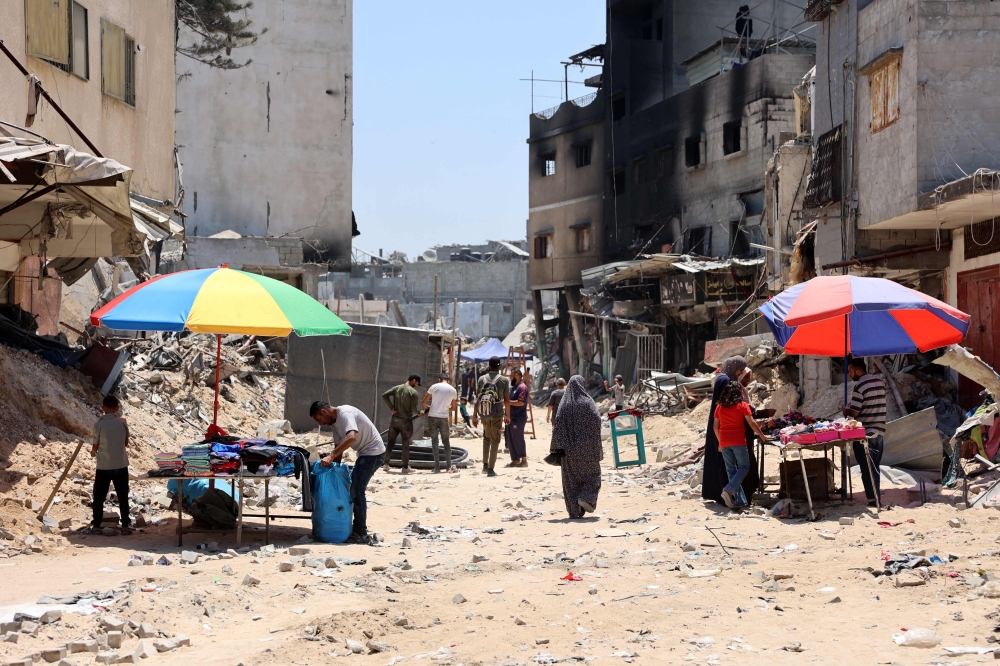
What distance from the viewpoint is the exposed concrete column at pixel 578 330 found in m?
40.6

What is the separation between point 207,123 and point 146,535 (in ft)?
98.7

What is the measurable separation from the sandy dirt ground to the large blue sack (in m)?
0.26

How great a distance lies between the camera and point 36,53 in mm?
13516

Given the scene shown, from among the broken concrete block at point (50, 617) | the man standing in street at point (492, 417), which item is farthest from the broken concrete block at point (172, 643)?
the man standing in street at point (492, 417)

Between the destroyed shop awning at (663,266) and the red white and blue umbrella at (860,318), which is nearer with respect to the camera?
the red white and blue umbrella at (860,318)

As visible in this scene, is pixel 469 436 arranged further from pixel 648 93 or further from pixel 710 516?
pixel 648 93

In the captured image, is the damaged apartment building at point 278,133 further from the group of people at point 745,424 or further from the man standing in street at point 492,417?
the group of people at point 745,424

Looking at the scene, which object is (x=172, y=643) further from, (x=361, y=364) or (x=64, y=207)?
(x=361, y=364)

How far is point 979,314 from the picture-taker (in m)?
15.2

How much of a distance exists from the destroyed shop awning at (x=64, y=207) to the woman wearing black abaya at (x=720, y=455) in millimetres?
6240

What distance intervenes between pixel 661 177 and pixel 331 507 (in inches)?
1144

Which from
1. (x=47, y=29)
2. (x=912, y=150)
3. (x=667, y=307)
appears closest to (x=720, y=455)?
(x=912, y=150)

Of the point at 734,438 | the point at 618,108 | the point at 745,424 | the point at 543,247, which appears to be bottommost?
the point at 734,438

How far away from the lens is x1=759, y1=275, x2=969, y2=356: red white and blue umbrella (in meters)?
10.5
